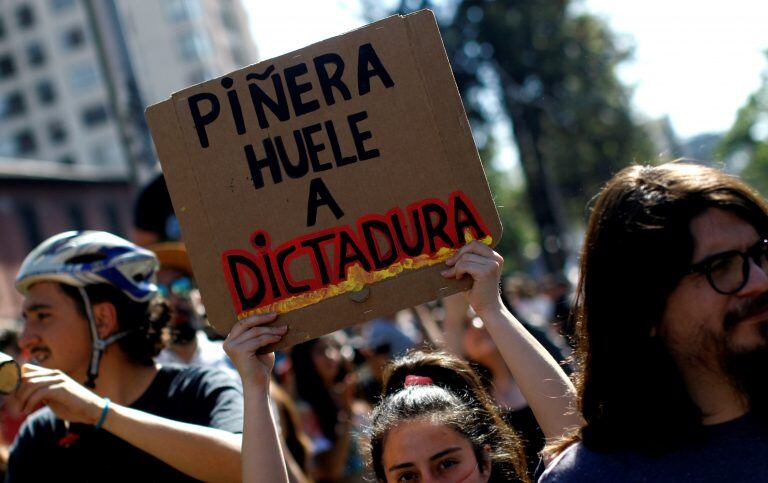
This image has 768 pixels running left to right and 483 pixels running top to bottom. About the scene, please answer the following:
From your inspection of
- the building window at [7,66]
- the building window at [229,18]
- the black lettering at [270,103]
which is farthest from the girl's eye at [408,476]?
the building window at [229,18]

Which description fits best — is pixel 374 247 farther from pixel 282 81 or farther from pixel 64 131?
pixel 64 131

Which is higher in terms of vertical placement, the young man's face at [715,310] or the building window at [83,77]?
the building window at [83,77]

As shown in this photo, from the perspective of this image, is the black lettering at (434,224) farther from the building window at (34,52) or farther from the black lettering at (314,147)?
the building window at (34,52)

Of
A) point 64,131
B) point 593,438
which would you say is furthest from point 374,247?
point 64,131

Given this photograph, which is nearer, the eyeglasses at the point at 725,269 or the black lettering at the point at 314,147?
the eyeglasses at the point at 725,269

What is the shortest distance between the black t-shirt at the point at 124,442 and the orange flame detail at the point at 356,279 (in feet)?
1.74

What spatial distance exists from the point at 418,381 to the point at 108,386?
1057mm

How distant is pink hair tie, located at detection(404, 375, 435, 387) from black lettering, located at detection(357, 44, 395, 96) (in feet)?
3.21

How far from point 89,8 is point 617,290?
11222mm

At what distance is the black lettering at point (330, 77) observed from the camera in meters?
2.60

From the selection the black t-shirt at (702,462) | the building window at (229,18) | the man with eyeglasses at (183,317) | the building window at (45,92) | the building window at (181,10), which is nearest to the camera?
the black t-shirt at (702,462)

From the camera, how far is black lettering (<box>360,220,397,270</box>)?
254 centimetres

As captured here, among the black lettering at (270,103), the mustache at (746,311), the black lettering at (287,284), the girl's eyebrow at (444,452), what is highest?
the black lettering at (270,103)

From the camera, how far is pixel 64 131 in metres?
61.4
